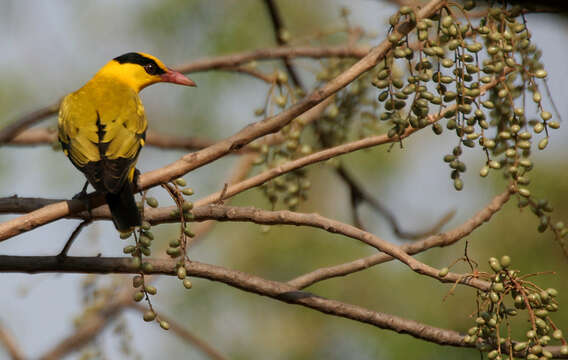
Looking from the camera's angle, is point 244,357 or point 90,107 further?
point 244,357

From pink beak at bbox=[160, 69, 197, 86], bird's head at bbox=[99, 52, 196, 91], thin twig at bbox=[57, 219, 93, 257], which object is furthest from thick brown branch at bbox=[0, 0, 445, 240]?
bird's head at bbox=[99, 52, 196, 91]

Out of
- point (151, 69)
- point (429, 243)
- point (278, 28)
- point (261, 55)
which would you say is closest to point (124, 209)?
point (429, 243)

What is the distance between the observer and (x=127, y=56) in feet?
14.3

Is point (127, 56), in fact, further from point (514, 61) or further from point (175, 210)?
point (514, 61)

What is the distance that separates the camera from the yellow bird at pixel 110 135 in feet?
8.46

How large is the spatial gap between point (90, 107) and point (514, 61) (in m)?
1.96

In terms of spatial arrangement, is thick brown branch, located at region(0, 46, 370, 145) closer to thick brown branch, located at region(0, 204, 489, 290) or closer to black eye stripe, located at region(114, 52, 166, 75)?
black eye stripe, located at region(114, 52, 166, 75)

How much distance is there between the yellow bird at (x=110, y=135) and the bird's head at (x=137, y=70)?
0.02 metres

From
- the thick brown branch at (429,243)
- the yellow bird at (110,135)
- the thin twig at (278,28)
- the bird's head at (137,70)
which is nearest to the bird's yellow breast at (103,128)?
the yellow bird at (110,135)

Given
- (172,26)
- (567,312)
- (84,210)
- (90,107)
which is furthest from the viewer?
(172,26)

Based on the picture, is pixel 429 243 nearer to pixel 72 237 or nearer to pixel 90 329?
pixel 72 237

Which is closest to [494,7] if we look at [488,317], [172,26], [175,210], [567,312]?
[488,317]

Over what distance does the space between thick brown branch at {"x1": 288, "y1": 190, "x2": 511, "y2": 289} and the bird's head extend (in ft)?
6.69

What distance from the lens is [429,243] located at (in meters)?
2.49
